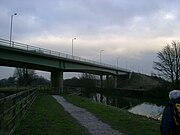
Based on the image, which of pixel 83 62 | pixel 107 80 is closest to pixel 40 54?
pixel 83 62

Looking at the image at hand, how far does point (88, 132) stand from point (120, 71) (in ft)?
310

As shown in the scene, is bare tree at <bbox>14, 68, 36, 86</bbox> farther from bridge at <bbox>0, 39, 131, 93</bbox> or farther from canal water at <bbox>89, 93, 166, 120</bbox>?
canal water at <bbox>89, 93, 166, 120</bbox>

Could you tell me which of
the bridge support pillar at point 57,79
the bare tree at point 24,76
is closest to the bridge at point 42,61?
the bridge support pillar at point 57,79

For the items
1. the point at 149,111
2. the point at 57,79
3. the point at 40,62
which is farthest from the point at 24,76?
the point at 149,111

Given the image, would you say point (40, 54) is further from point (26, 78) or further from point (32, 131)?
point (26, 78)

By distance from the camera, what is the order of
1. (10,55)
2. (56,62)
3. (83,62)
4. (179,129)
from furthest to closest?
(83,62), (56,62), (10,55), (179,129)

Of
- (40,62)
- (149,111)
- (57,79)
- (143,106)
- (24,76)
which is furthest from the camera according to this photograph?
(24,76)

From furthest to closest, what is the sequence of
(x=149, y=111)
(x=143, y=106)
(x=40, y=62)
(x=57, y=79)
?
(x=57, y=79) → (x=40, y=62) → (x=143, y=106) → (x=149, y=111)

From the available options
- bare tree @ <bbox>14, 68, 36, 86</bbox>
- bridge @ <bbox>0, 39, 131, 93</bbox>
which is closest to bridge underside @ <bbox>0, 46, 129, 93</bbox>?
bridge @ <bbox>0, 39, 131, 93</bbox>

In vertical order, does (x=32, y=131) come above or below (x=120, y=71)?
below

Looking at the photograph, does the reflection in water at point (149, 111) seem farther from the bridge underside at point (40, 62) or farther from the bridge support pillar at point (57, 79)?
the bridge support pillar at point (57, 79)

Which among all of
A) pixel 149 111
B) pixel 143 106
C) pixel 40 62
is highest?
pixel 40 62

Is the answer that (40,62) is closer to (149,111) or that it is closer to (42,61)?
(42,61)

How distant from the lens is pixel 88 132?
12.3 m
